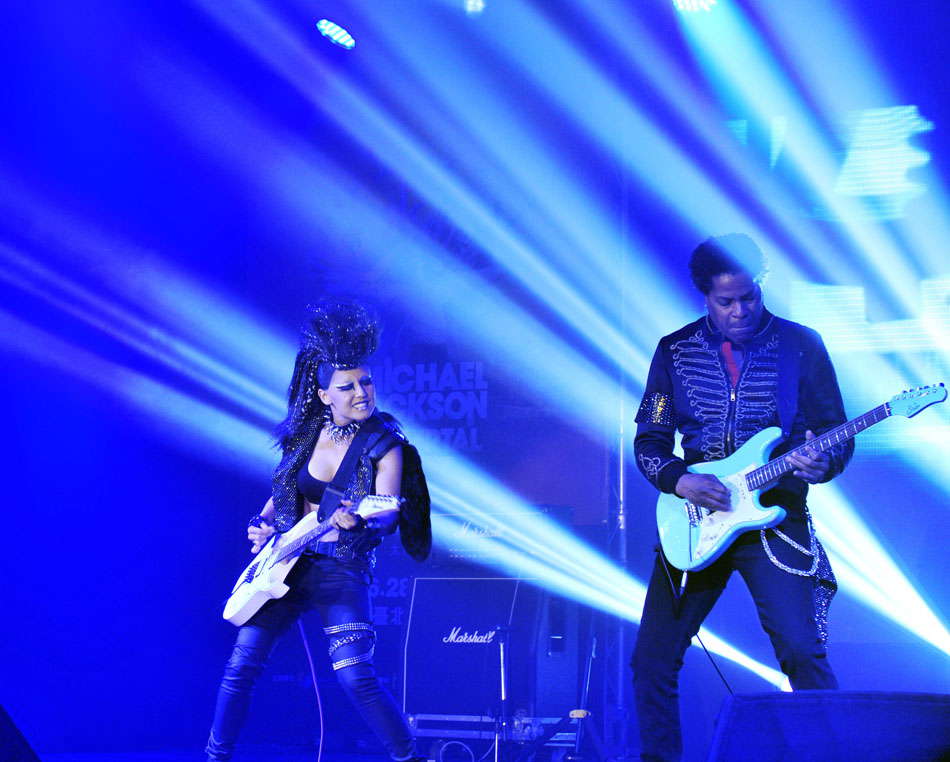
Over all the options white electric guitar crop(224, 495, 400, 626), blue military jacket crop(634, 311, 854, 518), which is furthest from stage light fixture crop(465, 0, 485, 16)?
white electric guitar crop(224, 495, 400, 626)

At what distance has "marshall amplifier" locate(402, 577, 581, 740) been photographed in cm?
477

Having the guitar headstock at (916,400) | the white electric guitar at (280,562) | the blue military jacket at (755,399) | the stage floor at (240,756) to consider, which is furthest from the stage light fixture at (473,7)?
the stage floor at (240,756)

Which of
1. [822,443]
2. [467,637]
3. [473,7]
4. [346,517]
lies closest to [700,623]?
[822,443]

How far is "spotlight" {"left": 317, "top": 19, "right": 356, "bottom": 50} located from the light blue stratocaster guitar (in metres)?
3.94

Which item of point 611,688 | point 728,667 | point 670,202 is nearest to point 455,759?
point 611,688

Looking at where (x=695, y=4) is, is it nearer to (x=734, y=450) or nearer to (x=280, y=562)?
(x=734, y=450)

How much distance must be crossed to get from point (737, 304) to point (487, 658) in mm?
2294

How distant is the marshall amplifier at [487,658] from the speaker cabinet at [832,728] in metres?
3.16

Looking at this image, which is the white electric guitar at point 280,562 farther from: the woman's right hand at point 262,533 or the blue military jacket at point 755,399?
the blue military jacket at point 755,399

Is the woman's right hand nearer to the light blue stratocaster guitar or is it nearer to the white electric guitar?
the white electric guitar

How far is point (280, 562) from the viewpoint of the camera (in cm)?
374

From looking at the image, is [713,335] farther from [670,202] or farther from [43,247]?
[43,247]

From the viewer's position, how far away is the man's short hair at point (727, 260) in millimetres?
3295

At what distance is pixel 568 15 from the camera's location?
221 inches
